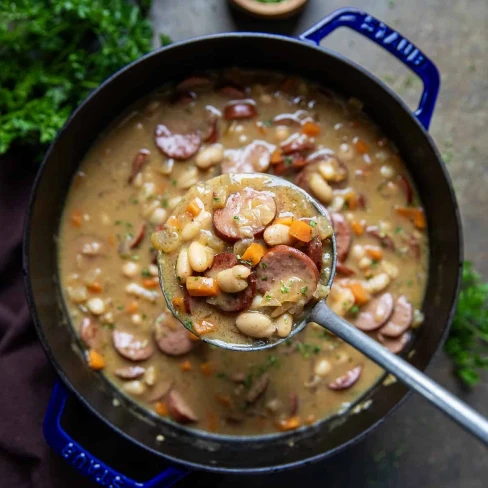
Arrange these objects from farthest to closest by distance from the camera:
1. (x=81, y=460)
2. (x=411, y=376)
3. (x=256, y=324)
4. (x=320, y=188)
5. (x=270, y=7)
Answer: (x=270, y=7)
(x=320, y=188)
(x=81, y=460)
(x=256, y=324)
(x=411, y=376)

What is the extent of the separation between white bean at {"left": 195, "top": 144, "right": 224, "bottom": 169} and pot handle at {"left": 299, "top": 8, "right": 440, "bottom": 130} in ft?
1.94

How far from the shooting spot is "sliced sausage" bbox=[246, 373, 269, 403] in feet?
9.01

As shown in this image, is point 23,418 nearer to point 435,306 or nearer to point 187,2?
point 435,306

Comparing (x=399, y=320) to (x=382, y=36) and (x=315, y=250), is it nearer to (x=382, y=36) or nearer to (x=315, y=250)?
(x=315, y=250)

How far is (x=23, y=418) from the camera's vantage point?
280 cm

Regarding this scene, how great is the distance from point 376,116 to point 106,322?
5.05 ft

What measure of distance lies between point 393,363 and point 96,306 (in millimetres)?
1386

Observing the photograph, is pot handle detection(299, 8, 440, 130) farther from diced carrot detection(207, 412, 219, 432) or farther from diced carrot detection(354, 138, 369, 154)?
diced carrot detection(207, 412, 219, 432)

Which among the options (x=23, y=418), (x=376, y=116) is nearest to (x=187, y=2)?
(x=376, y=116)

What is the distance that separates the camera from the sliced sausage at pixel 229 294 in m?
2.10

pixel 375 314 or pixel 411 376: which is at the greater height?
pixel 411 376

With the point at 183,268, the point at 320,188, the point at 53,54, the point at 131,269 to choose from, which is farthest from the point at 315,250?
the point at 53,54

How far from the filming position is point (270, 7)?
9.47 ft

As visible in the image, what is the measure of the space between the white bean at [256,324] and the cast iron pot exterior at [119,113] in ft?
2.27
